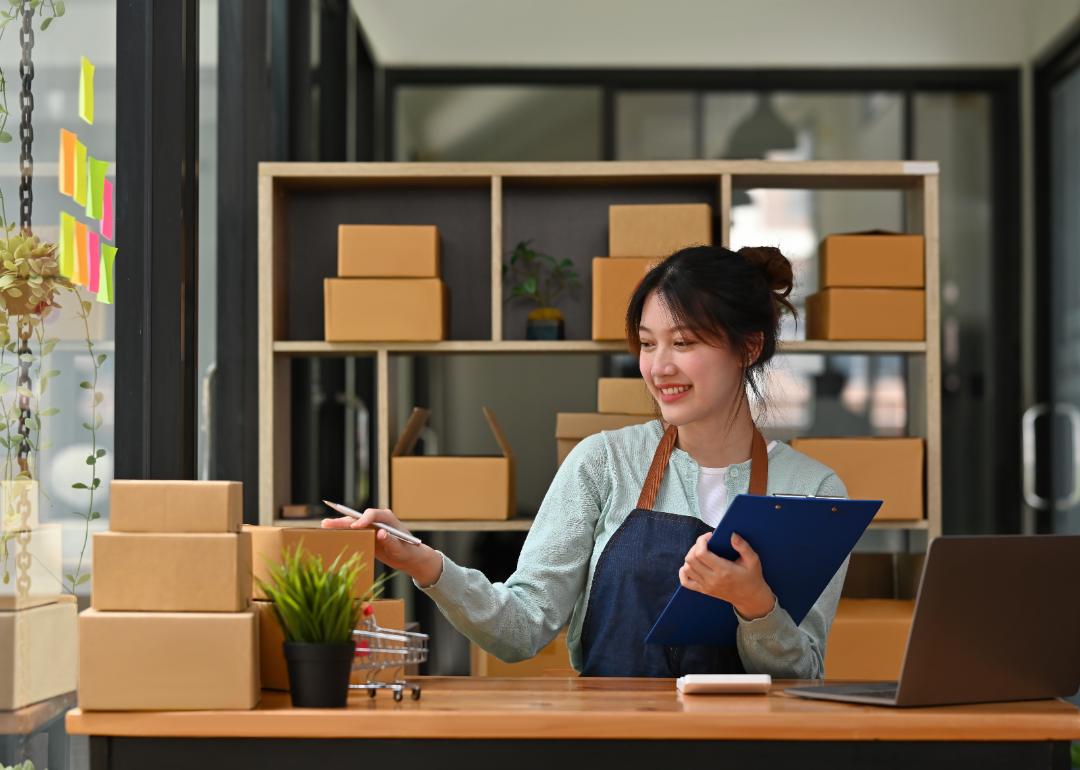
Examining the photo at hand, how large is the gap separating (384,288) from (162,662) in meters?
1.51

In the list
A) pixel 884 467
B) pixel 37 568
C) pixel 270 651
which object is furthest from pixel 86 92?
pixel 884 467

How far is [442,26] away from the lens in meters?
4.06

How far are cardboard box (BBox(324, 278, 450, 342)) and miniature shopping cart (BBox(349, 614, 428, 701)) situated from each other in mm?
1300

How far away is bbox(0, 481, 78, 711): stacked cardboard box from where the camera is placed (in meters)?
1.38

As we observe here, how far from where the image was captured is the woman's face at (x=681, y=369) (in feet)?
5.82

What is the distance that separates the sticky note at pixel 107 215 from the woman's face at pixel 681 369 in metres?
0.96

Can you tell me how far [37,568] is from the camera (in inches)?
57.3

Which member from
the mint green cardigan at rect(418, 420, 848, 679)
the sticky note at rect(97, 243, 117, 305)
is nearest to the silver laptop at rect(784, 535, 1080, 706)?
the mint green cardigan at rect(418, 420, 848, 679)

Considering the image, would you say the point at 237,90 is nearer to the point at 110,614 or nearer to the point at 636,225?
the point at 636,225

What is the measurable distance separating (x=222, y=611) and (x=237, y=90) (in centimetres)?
189

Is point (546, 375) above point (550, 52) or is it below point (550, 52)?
below

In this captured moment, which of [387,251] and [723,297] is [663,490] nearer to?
[723,297]

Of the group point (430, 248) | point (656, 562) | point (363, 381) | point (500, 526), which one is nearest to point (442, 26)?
point (363, 381)

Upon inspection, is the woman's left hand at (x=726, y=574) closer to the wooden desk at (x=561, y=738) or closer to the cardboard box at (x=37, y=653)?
the wooden desk at (x=561, y=738)
